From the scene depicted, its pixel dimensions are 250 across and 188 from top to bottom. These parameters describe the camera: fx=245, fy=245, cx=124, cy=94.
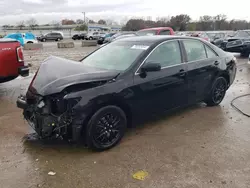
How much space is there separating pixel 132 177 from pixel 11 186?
1.39 meters

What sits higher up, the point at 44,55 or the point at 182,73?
the point at 182,73

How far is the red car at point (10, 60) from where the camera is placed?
548 cm

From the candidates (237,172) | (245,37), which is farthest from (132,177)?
(245,37)

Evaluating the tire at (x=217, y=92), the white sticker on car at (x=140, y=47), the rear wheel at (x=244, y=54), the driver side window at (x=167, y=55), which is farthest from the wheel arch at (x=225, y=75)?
the rear wheel at (x=244, y=54)

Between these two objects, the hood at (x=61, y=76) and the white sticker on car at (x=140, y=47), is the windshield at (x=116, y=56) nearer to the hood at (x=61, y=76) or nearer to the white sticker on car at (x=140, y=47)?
the white sticker on car at (x=140, y=47)

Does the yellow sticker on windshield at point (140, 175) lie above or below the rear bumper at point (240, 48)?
below

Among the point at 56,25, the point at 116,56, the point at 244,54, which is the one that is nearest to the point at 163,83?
the point at 116,56

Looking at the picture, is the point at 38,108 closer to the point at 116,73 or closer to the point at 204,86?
the point at 116,73

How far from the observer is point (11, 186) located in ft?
9.15

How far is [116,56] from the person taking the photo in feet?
13.9

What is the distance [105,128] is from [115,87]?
1.97 ft

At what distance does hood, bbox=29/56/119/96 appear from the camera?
3.22 m

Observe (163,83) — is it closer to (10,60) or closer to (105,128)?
(105,128)

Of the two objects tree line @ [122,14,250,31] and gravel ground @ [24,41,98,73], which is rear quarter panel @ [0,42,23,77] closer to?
gravel ground @ [24,41,98,73]
